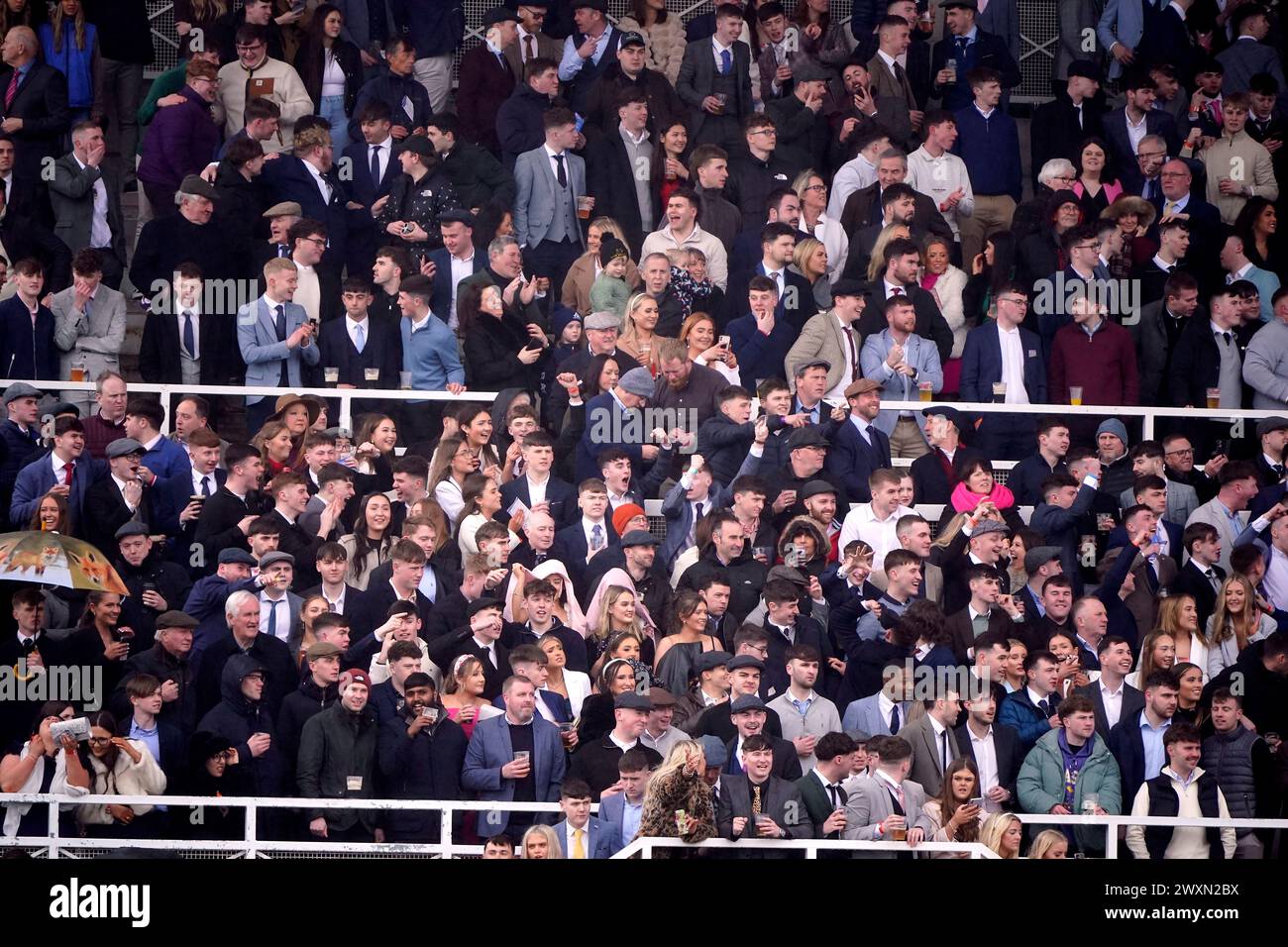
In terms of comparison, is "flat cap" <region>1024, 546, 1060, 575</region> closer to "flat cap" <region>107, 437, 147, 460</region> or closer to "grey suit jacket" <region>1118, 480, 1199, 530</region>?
"grey suit jacket" <region>1118, 480, 1199, 530</region>

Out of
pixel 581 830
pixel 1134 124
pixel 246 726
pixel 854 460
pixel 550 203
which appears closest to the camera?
pixel 581 830

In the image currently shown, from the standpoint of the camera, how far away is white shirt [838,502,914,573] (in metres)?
12.7

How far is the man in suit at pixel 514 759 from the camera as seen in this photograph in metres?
11.5

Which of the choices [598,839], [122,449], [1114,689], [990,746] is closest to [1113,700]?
[1114,689]

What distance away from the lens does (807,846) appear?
11.2 m

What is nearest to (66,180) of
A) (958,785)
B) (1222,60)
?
(958,785)

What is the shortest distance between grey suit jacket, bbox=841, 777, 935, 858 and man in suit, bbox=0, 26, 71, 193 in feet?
21.6

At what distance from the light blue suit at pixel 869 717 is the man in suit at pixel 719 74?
15.2 ft

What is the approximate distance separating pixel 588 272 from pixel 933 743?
377 cm

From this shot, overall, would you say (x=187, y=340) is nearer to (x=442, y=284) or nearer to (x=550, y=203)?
(x=442, y=284)

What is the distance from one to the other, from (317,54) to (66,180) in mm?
1939
